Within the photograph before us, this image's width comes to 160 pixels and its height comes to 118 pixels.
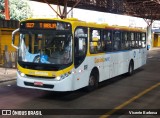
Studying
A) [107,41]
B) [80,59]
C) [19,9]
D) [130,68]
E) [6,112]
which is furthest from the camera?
[19,9]

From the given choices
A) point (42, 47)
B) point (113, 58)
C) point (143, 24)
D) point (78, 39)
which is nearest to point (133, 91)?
point (113, 58)

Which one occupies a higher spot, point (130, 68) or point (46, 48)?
point (46, 48)

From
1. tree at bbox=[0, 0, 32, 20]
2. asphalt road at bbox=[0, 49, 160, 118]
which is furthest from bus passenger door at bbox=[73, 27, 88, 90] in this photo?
tree at bbox=[0, 0, 32, 20]

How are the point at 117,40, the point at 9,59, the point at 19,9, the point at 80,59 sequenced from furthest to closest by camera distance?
the point at 19,9 < the point at 9,59 < the point at 117,40 < the point at 80,59

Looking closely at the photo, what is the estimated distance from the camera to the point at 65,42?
10.6 metres

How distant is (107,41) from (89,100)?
3.79 meters

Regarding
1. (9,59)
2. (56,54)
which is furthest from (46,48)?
(9,59)

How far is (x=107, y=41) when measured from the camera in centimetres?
1384

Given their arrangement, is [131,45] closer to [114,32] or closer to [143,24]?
[114,32]

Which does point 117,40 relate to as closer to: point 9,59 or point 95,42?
point 95,42

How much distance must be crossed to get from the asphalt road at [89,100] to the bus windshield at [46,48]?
1.39 m

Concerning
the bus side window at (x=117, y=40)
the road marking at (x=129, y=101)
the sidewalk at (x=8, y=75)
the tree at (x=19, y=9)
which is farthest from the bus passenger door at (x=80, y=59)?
the tree at (x=19, y=9)

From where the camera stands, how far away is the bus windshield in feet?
34.6

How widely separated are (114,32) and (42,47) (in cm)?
501
